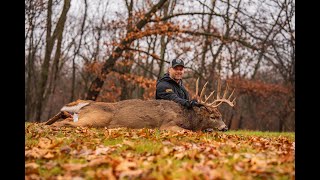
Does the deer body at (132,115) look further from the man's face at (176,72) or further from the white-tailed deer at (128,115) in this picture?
the man's face at (176,72)

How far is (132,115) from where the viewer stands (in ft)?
28.1

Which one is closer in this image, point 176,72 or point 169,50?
point 176,72

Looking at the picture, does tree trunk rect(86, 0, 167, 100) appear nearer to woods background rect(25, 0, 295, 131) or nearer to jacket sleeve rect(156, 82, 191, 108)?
woods background rect(25, 0, 295, 131)

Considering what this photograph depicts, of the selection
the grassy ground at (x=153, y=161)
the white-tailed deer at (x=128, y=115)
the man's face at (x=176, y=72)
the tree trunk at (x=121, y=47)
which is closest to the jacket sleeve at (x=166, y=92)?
the white-tailed deer at (x=128, y=115)

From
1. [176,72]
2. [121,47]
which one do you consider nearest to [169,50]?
[121,47]

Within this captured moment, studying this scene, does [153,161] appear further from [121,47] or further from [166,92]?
[121,47]

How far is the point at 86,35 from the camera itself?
27000 mm

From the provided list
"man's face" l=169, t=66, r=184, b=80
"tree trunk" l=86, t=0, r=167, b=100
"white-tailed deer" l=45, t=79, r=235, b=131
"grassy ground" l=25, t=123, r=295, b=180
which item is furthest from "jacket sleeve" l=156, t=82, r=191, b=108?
"tree trunk" l=86, t=0, r=167, b=100

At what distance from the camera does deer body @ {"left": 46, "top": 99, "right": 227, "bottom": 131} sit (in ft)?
27.5

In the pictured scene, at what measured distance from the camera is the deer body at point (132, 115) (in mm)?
8383

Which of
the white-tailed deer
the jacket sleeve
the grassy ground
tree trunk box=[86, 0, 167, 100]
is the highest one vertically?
tree trunk box=[86, 0, 167, 100]

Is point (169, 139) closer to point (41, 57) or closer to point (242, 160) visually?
point (242, 160)
